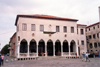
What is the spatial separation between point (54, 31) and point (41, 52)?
5.44 meters

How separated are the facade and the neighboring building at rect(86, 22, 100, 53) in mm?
9256

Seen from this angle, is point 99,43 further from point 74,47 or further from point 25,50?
point 25,50

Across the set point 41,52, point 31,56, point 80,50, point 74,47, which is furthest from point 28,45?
point 80,50

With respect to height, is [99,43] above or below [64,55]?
above

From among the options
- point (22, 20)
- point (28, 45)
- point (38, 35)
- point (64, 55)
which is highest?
point (22, 20)

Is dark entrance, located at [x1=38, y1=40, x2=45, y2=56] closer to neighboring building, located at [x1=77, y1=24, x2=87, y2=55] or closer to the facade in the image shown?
the facade

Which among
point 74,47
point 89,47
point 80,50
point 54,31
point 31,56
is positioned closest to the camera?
point 31,56

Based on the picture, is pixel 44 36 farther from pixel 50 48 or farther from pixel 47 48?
pixel 50 48

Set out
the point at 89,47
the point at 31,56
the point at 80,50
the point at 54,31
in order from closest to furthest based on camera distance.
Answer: the point at 31,56 < the point at 54,31 < the point at 80,50 < the point at 89,47

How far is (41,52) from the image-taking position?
99.8 ft

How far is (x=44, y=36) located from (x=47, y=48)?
12.8 ft

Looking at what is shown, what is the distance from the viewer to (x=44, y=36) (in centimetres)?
2866

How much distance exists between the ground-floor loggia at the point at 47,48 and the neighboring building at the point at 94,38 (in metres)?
9.24

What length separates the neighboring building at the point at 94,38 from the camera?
1492 inches
